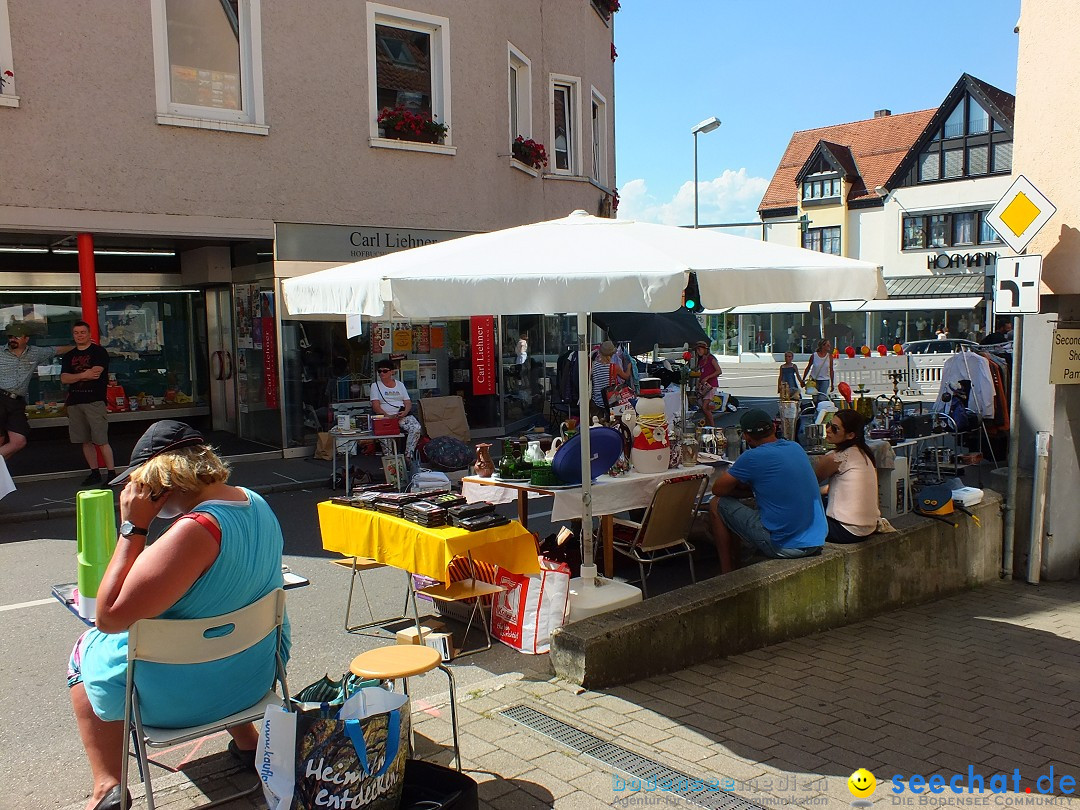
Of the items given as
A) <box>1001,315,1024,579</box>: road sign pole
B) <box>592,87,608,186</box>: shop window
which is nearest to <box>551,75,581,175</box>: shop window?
<box>592,87,608,186</box>: shop window

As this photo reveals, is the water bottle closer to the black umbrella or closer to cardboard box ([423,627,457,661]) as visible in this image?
cardboard box ([423,627,457,661])

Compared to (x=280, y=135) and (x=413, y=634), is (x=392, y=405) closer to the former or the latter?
(x=280, y=135)

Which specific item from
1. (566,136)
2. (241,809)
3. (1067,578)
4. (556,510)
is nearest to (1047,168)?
(1067,578)

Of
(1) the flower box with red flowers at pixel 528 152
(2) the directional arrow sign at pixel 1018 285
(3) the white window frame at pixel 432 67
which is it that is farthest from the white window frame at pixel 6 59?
(2) the directional arrow sign at pixel 1018 285

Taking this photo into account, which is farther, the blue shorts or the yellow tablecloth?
the blue shorts

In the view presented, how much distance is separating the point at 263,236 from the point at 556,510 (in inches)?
323

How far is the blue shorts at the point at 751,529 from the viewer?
5934 mm

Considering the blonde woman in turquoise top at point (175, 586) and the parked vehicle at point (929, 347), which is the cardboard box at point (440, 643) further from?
the parked vehicle at point (929, 347)

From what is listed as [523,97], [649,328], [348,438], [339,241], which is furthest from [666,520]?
[523,97]

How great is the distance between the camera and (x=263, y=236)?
12.5m

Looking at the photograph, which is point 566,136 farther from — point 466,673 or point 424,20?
point 466,673

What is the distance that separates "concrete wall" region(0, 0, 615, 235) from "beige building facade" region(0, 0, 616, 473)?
0.03 metres

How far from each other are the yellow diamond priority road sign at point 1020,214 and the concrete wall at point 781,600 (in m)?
2.09

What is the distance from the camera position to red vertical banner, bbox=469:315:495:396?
15.3 meters
